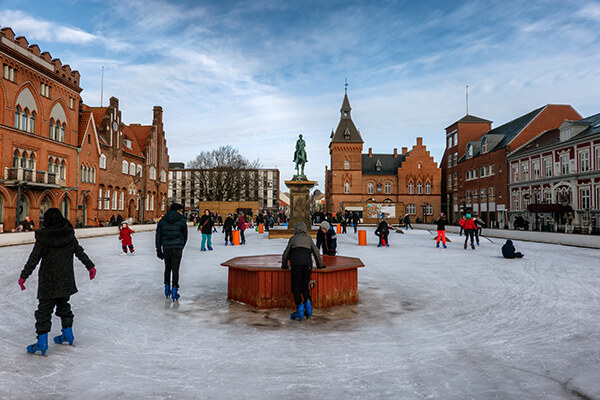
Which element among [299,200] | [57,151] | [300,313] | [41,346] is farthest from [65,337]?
[57,151]

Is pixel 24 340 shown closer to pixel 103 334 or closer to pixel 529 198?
pixel 103 334

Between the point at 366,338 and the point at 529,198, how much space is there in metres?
42.8

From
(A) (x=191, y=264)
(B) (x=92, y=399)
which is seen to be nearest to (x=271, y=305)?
Result: (B) (x=92, y=399)

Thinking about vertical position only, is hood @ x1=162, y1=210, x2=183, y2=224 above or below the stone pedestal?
below

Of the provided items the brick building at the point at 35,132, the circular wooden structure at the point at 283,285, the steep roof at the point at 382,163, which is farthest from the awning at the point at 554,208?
the brick building at the point at 35,132

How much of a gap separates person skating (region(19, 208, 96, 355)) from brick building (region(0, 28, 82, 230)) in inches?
1046

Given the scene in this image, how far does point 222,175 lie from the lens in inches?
2254

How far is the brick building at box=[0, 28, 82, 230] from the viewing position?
27500 millimetres

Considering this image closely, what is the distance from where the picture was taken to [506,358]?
4633mm

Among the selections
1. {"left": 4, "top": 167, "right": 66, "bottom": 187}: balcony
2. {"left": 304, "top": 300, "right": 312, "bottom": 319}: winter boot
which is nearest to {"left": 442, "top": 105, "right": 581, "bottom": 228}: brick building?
{"left": 304, "top": 300, "right": 312, "bottom": 319}: winter boot

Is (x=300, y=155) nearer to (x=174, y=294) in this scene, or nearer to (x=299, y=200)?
(x=299, y=200)

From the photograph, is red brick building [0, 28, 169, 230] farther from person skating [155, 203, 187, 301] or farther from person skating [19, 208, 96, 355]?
person skating [19, 208, 96, 355]

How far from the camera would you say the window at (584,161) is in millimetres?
33912

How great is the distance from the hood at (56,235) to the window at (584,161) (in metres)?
39.7
